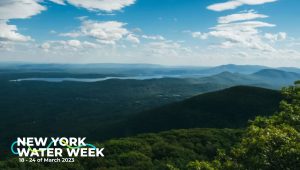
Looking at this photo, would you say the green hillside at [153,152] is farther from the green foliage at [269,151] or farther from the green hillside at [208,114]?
the green hillside at [208,114]

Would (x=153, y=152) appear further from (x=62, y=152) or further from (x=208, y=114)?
(x=208, y=114)

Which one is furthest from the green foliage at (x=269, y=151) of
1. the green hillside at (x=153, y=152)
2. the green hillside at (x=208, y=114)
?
the green hillside at (x=208, y=114)

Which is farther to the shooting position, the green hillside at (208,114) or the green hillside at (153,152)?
the green hillside at (208,114)

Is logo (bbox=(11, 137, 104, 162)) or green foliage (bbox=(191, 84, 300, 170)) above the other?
green foliage (bbox=(191, 84, 300, 170))

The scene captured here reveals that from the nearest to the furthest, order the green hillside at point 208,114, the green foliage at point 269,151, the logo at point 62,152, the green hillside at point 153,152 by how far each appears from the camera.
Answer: the green foliage at point 269,151 < the green hillside at point 153,152 < the logo at point 62,152 < the green hillside at point 208,114

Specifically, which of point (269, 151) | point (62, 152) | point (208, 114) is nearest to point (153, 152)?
point (62, 152)

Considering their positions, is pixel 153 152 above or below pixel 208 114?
above

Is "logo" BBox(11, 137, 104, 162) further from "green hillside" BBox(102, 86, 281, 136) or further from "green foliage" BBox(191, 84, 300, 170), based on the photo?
"green hillside" BBox(102, 86, 281, 136)

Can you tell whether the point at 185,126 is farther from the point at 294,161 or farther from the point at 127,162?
the point at 294,161

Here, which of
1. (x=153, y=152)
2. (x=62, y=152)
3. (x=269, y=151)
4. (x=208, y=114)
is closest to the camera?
(x=269, y=151)

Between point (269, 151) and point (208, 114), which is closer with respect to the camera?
point (269, 151)

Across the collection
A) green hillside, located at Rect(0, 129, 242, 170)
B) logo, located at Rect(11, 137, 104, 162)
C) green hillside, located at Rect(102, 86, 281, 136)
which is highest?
logo, located at Rect(11, 137, 104, 162)

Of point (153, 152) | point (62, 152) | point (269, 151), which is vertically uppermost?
point (269, 151)

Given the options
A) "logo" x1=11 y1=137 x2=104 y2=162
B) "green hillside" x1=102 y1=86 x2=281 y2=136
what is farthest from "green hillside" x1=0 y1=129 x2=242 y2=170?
"green hillside" x1=102 y1=86 x2=281 y2=136
